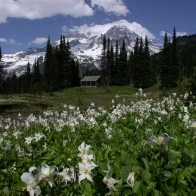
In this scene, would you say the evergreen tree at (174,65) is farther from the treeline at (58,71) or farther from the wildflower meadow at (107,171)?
the wildflower meadow at (107,171)

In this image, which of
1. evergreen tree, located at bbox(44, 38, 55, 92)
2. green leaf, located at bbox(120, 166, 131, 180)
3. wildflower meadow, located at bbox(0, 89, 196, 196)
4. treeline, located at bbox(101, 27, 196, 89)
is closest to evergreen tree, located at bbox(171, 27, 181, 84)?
treeline, located at bbox(101, 27, 196, 89)

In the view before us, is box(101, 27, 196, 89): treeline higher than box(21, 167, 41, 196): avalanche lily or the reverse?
higher

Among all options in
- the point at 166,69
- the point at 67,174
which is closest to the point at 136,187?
the point at 67,174

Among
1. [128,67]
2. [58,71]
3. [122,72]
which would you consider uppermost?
[128,67]

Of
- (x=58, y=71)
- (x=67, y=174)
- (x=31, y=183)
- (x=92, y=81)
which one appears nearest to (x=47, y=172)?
(x=31, y=183)

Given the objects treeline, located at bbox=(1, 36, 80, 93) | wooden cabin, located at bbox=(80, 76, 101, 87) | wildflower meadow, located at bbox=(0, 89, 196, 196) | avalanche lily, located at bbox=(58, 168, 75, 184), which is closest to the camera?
wildflower meadow, located at bbox=(0, 89, 196, 196)

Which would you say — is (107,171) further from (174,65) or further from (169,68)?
(174,65)

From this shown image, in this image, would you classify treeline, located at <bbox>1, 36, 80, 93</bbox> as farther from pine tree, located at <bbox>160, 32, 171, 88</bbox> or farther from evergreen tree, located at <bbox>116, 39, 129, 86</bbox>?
pine tree, located at <bbox>160, 32, 171, 88</bbox>

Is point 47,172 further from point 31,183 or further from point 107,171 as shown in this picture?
point 107,171

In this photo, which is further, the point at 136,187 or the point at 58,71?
the point at 58,71

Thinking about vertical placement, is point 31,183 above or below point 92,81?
above

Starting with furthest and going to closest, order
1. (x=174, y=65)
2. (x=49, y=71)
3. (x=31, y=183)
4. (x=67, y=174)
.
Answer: (x=49, y=71) < (x=174, y=65) < (x=67, y=174) < (x=31, y=183)

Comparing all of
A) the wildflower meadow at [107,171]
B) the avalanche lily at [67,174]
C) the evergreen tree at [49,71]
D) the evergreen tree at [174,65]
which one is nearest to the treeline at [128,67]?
the evergreen tree at [174,65]

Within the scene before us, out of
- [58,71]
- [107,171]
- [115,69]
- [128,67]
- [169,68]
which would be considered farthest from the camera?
[128,67]
